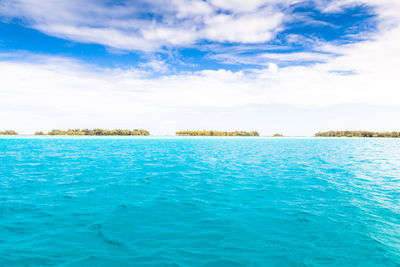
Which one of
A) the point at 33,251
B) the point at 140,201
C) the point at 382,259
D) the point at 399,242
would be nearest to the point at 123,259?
the point at 33,251

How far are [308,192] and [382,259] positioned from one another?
28.2ft

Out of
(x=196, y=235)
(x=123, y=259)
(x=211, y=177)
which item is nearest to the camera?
(x=123, y=259)

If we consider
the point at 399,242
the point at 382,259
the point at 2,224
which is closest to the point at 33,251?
the point at 2,224

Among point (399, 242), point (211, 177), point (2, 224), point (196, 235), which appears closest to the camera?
point (399, 242)

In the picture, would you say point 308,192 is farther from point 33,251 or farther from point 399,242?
point 33,251

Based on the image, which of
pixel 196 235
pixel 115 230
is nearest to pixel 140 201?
pixel 115 230

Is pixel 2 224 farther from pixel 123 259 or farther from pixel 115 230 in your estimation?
pixel 123 259

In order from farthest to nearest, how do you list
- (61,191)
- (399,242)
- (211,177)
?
(211,177)
(61,191)
(399,242)

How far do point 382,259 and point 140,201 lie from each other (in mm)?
11700

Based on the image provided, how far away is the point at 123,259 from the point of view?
25.2 ft

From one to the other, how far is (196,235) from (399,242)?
7.93 m

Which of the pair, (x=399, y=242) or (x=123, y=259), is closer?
(x=123, y=259)

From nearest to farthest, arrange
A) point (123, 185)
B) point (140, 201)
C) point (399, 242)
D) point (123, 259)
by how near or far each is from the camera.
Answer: point (123, 259) → point (399, 242) → point (140, 201) → point (123, 185)

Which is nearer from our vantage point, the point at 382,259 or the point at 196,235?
the point at 382,259
